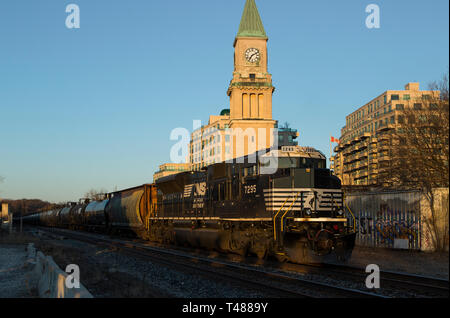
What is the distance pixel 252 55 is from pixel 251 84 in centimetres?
606

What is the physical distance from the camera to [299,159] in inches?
625

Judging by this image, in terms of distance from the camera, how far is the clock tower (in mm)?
91125

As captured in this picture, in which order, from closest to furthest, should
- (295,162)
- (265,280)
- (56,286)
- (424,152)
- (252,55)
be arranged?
(56,286) < (265,280) < (295,162) < (424,152) < (252,55)

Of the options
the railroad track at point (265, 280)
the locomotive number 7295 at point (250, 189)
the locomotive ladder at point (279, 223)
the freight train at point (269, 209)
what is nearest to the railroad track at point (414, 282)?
the freight train at point (269, 209)

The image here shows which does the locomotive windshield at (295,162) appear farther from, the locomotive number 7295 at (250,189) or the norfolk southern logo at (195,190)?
the norfolk southern logo at (195,190)

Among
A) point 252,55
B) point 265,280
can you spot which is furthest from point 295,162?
point 252,55

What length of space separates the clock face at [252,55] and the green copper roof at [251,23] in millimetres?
3248

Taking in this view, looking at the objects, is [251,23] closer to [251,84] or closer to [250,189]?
[251,84]

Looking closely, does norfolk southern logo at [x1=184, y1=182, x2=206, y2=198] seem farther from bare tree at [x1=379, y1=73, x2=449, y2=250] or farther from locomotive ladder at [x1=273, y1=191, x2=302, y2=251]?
bare tree at [x1=379, y1=73, x2=449, y2=250]

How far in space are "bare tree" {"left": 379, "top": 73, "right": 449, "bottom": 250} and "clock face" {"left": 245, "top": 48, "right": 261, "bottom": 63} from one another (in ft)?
223

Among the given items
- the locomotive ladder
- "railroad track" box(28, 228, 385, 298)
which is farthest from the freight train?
"railroad track" box(28, 228, 385, 298)

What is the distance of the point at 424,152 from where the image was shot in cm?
2195

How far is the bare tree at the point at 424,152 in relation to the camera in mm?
20797

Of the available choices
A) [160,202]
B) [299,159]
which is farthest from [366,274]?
[160,202]
